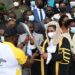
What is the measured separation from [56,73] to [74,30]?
4.43 ft

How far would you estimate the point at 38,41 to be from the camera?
10.6 meters

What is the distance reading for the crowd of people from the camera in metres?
8.38

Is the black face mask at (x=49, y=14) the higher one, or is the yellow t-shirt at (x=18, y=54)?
the black face mask at (x=49, y=14)

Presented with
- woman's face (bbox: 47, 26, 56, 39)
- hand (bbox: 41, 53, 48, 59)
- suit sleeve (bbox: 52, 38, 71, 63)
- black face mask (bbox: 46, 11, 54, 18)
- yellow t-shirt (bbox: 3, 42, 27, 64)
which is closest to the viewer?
yellow t-shirt (bbox: 3, 42, 27, 64)

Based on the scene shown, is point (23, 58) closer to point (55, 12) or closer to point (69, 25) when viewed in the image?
point (69, 25)

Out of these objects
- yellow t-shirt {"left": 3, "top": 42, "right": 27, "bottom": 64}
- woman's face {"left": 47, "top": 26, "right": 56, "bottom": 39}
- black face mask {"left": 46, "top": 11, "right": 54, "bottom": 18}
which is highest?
black face mask {"left": 46, "top": 11, "right": 54, "bottom": 18}

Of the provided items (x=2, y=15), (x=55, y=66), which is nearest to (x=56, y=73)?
(x=55, y=66)

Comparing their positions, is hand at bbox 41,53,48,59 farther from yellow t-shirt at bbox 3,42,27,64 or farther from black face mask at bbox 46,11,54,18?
black face mask at bbox 46,11,54,18

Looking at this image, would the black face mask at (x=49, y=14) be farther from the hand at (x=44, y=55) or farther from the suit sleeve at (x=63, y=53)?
the hand at (x=44, y=55)

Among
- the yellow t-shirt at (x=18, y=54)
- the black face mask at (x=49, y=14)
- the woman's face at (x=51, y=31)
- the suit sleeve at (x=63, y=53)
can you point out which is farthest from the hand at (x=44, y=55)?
the black face mask at (x=49, y=14)

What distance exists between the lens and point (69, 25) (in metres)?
10.4

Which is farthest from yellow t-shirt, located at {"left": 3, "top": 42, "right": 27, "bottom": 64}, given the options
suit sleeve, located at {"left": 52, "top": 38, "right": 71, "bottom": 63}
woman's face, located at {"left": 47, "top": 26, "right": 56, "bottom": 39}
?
woman's face, located at {"left": 47, "top": 26, "right": 56, "bottom": 39}

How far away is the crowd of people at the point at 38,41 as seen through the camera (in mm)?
8383

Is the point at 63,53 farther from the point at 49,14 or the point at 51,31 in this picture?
the point at 49,14
